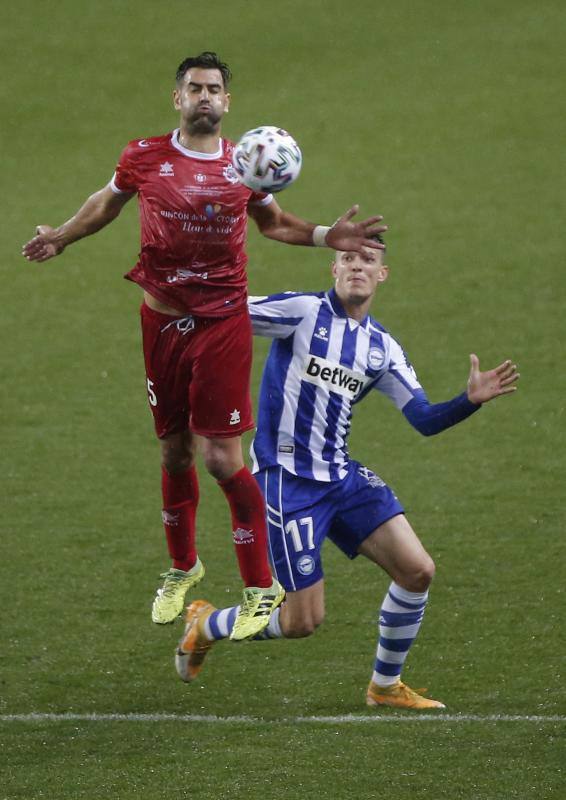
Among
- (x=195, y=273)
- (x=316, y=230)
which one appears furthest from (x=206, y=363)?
(x=316, y=230)

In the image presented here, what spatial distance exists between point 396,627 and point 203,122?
3.25 metres

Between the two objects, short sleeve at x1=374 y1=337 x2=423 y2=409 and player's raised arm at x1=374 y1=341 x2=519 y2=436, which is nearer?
player's raised arm at x1=374 y1=341 x2=519 y2=436

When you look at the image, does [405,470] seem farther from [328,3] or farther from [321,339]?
[328,3]

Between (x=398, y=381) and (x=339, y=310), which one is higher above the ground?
(x=339, y=310)

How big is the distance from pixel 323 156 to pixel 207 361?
46.3 ft

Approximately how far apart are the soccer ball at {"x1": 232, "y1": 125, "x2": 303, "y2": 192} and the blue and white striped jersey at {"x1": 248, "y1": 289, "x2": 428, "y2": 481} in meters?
1.53

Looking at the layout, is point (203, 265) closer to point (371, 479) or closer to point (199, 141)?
point (199, 141)

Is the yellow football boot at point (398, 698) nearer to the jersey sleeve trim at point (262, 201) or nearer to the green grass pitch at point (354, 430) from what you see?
the green grass pitch at point (354, 430)

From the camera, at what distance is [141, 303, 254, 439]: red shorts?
7527mm

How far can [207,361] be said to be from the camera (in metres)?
7.51

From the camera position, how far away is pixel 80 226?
7.64 metres

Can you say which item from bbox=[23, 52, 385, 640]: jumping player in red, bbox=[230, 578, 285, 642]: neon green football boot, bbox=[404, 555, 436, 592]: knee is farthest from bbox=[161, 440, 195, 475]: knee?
bbox=[404, 555, 436, 592]: knee

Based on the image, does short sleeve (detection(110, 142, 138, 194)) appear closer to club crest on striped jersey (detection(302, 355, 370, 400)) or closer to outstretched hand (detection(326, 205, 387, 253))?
outstretched hand (detection(326, 205, 387, 253))

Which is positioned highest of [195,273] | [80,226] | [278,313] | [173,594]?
[80,226]
